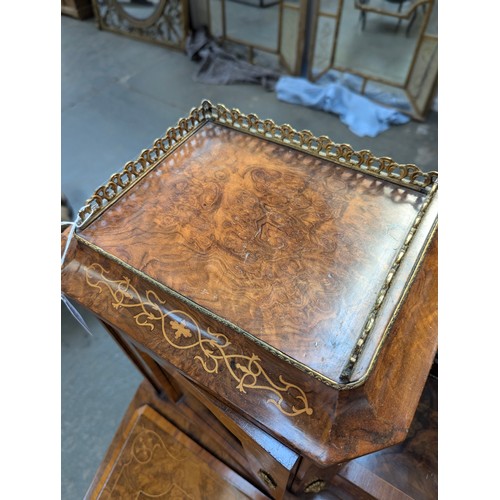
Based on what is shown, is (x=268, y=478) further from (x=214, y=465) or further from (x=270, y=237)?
(x=270, y=237)

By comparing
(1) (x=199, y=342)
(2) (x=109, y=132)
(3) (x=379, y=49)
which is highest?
(1) (x=199, y=342)

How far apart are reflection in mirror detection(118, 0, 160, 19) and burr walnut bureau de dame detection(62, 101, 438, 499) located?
2903 millimetres

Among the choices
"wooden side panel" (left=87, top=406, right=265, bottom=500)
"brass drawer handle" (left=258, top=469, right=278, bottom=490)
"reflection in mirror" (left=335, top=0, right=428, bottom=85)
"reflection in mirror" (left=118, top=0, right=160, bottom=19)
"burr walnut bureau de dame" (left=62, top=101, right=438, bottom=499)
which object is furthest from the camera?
"reflection in mirror" (left=118, top=0, right=160, bottom=19)

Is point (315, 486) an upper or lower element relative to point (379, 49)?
lower

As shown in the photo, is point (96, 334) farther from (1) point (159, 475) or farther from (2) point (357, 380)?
(2) point (357, 380)

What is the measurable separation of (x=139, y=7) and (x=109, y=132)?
1.60m

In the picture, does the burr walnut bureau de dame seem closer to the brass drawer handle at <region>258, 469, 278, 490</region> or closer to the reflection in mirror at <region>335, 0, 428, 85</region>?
the brass drawer handle at <region>258, 469, 278, 490</region>

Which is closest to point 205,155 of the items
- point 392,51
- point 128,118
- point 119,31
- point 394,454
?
point 394,454

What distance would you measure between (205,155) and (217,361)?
541mm

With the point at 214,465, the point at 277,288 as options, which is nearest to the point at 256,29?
the point at 277,288

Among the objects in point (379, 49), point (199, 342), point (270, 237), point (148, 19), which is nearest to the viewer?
point (199, 342)

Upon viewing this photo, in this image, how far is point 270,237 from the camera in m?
0.75

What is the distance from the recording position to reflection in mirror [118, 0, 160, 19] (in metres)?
3.26

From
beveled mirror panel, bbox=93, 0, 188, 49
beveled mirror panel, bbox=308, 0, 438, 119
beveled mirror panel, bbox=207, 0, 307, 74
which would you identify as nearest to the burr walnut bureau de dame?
beveled mirror panel, bbox=308, 0, 438, 119
